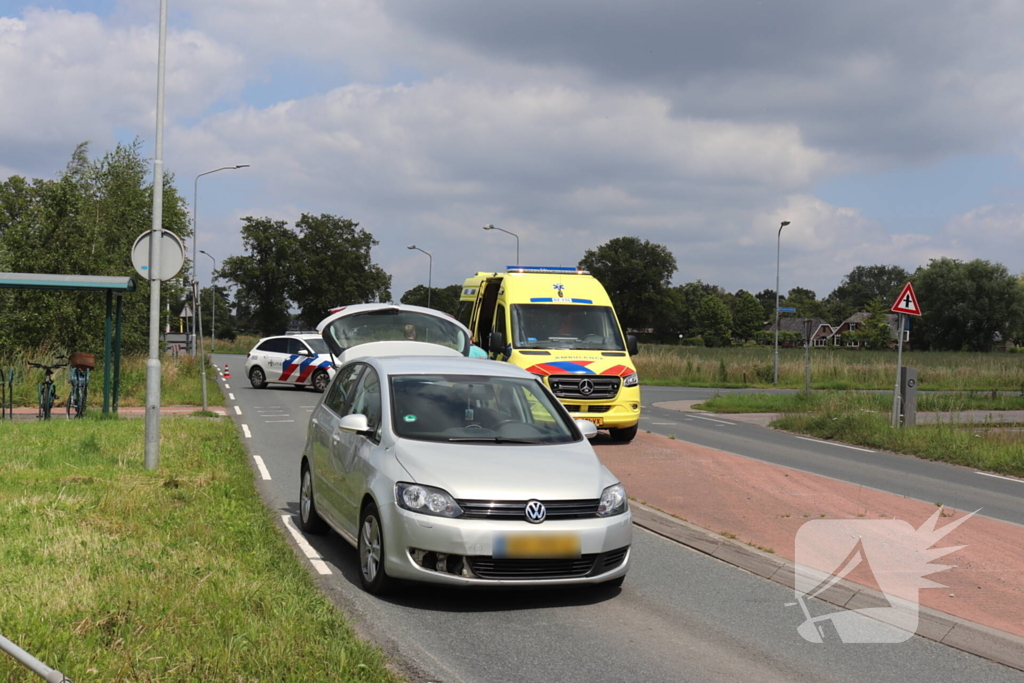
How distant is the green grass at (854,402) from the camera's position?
22.2 m

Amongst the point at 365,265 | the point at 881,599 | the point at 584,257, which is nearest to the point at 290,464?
the point at 881,599

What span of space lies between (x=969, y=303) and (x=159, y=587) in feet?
316

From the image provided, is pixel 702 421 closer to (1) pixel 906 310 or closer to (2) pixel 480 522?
(1) pixel 906 310

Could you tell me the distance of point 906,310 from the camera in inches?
747

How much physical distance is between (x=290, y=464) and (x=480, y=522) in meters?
7.82

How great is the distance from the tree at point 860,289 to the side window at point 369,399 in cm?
17342

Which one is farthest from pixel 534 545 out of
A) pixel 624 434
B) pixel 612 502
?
pixel 624 434

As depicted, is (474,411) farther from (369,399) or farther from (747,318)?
(747,318)

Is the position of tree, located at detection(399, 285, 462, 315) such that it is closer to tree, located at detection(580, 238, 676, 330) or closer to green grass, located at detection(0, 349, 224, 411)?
tree, located at detection(580, 238, 676, 330)

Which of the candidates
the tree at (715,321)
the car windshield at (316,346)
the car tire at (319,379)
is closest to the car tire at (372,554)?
the car tire at (319,379)

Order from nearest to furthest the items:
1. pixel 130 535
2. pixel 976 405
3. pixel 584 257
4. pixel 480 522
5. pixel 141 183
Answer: pixel 480 522
pixel 130 535
pixel 976 405
pixel 141 183
pixel 584 257

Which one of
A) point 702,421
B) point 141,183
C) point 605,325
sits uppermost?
point 141,183

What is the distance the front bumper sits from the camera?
18.7 ft

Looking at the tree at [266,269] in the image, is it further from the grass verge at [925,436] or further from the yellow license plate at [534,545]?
the yellow license plate at [534,545]
